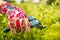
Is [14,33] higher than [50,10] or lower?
lower

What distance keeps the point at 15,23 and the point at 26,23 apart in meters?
0.06

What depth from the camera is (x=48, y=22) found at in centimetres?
125

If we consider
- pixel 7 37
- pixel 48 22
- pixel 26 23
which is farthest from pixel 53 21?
pixel 7 37

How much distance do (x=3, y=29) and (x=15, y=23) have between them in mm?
116

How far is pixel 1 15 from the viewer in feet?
4.19

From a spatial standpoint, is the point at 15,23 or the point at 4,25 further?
the point at 4,25

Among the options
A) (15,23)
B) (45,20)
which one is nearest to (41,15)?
(45,20)

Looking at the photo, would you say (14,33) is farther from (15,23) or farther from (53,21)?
(53,21)

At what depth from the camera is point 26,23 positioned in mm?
1219

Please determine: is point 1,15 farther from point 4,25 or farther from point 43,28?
point 43,28

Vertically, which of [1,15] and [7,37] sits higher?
[1,15]

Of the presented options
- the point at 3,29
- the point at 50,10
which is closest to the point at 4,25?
the point at 3,29

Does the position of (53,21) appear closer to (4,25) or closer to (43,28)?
(43,28)

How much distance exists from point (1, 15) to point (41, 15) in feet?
0.73
